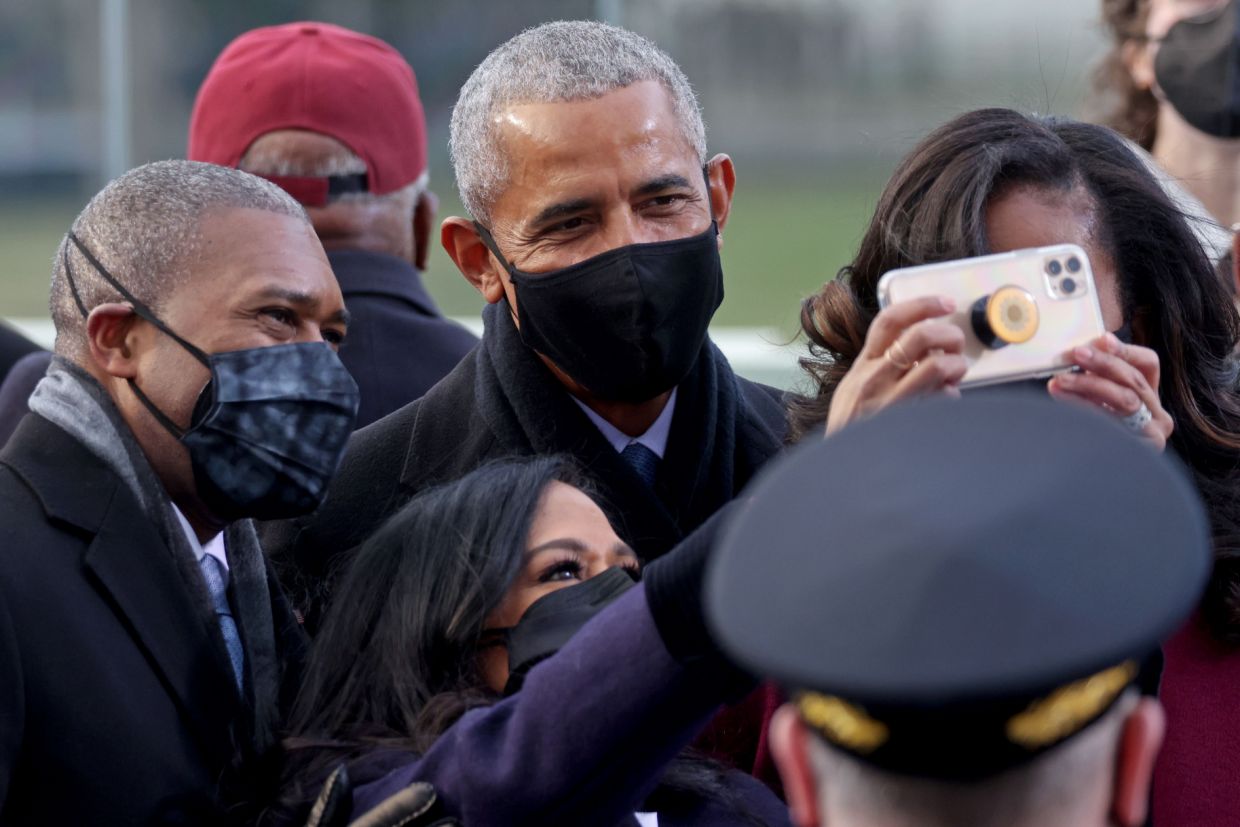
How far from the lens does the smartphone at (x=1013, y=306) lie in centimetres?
179

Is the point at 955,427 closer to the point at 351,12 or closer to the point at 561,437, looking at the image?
the point at 561,437

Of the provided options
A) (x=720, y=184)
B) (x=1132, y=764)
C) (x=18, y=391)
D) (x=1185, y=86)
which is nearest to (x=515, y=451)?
(x=720, y=184)

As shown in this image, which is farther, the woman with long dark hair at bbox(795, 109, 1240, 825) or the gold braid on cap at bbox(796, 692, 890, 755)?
the woman with long dark hair at bbox(795, 109, 1240, 825)

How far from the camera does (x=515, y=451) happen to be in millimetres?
2727

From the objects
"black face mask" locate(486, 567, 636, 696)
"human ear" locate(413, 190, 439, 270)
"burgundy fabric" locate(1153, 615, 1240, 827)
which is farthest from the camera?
"human ear" locate(413, 190, 439, 270)

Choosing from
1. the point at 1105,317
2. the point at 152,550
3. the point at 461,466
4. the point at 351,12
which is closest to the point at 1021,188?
the point at 1105,317

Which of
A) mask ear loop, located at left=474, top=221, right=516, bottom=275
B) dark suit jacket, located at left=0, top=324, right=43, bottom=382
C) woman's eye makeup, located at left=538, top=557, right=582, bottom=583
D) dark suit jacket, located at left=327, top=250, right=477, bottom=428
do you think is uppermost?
mask ear loop, located at left=474, top=221, right=516, bottom=275

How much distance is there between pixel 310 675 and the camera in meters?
2.29

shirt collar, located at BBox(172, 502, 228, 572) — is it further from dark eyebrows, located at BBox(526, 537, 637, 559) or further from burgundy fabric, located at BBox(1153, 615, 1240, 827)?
burgundy fabric, located at BBox(1153, 615, 1240, 827)

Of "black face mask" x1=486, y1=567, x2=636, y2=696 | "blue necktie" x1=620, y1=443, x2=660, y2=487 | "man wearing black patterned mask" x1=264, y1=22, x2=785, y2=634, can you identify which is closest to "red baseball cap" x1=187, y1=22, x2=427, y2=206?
"man wearing black patterned mask" x1=264, y1=22, x2=785, y2=634

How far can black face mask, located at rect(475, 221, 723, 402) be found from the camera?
8.45 feet

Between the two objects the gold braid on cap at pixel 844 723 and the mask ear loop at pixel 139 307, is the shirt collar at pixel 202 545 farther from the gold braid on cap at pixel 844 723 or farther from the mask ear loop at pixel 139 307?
the gold braid on cap at pixel 844 723

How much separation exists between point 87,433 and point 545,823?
96 cm

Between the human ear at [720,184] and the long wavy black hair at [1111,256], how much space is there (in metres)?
0.47
